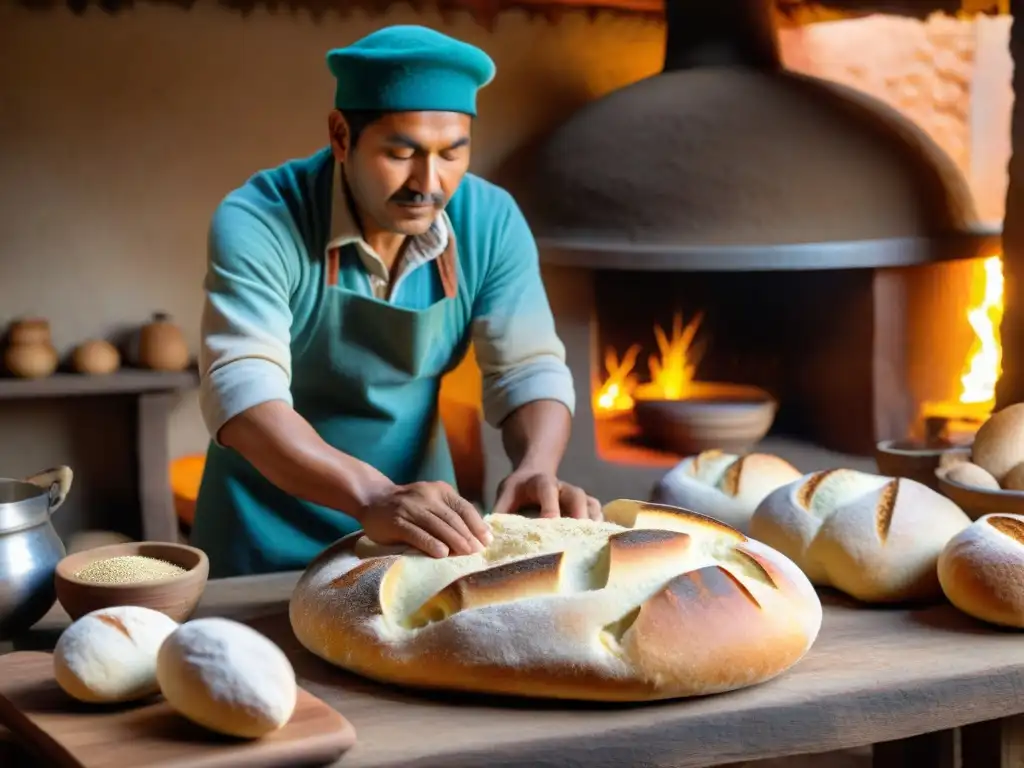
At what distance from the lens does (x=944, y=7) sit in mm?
3662

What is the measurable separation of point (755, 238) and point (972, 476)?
6.05 ft

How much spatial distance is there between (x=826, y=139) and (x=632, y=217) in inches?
23.4

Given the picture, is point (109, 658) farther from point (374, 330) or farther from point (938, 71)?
point (938, 71)

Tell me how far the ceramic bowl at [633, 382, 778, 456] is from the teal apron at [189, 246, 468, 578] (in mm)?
1488

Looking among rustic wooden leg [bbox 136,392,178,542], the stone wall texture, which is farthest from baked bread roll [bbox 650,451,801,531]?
the stone wall texture

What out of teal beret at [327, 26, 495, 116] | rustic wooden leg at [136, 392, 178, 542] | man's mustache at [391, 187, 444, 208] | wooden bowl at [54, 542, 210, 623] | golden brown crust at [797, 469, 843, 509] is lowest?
rustic wooden leg at [136, 392, 178, 542]

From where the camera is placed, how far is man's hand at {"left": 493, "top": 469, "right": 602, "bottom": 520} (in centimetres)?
163

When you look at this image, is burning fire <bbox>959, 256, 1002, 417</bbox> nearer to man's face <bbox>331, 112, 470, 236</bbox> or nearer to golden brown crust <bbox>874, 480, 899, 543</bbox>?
golden brown crust <bbox>874, 480, 899, 543</bbox>

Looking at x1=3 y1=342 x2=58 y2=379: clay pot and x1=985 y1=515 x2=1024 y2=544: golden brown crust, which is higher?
x1=985 y1=515 x2=1024 y2=544: golden brown crust

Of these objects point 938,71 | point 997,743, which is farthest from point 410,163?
point 938,71

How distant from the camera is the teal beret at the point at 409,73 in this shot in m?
1.70

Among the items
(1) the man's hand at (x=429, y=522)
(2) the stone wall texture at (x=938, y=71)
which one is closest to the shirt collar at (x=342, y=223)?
(1) the man's hand at (x=429, y=522)

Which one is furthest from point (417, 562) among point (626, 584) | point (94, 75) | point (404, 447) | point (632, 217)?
point (94, 75)

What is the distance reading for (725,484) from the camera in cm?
185
